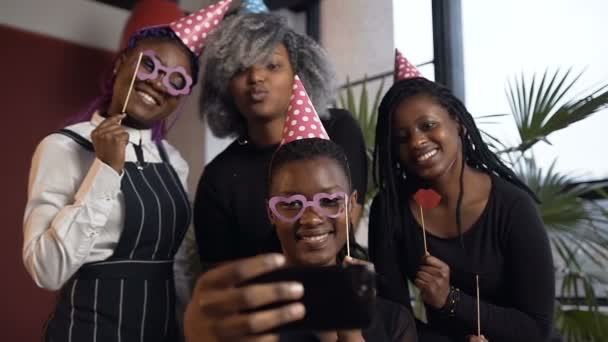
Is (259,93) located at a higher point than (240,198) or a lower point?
higher

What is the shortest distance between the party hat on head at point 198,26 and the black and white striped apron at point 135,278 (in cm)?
32

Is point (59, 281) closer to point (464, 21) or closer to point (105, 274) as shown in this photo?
point (105, 274)

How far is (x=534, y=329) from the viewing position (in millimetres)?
1071

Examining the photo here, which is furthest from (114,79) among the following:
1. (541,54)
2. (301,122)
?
(541,54)

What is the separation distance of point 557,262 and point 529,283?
0.73 meters

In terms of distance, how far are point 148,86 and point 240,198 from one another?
1.21 feet

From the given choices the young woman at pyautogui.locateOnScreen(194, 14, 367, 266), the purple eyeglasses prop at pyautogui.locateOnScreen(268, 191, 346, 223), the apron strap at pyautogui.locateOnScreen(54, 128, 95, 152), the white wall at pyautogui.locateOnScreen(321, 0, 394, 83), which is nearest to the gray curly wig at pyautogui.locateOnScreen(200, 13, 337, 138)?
the young woman at pyautogui.locateOnScreen(194, 14, 367, 266)

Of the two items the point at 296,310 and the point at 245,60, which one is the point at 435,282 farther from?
the point at 245,60

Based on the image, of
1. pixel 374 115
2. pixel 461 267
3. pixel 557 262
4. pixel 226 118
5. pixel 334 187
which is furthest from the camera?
pixel 374 115

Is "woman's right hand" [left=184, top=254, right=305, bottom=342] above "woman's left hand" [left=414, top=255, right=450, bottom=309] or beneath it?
above

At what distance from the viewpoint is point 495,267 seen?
1116mm

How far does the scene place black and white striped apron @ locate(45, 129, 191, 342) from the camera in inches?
48.4

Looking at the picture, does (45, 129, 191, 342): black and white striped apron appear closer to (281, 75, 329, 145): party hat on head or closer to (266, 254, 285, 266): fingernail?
(281, 75, 329, 145): party hat on head

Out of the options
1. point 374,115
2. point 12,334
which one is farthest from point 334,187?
point 12,334
